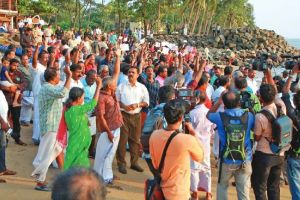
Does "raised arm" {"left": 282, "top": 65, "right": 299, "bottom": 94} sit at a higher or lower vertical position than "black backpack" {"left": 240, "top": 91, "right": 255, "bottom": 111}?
higher

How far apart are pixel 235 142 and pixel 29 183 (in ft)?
11.1

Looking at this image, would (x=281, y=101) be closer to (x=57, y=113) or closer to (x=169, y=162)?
(x=169, y=162)

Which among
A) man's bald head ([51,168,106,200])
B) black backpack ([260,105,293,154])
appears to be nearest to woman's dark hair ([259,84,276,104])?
black backpack ([260,105,293,154])

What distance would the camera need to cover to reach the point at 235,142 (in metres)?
5.14

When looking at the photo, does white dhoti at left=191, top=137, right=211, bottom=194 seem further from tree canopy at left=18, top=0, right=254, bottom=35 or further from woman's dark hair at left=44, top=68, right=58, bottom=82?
tree canopy at left=18, top=0, right=254, bottom=35

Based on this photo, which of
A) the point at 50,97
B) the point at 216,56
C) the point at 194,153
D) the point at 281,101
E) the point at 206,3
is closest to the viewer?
the point at 194,153

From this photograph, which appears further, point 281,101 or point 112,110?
point 112,110

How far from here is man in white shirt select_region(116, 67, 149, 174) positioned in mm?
7258

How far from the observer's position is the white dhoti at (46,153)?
6.21 m

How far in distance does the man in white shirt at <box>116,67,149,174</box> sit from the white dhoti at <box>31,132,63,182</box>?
1.40 m

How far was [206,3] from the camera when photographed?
6194cm

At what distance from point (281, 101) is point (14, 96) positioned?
5.14 meters

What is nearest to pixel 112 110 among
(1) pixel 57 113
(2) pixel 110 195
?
(1) pixel 57 113

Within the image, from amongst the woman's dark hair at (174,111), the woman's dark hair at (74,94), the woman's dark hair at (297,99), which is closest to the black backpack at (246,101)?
the woman's dark hair at (297,99)
